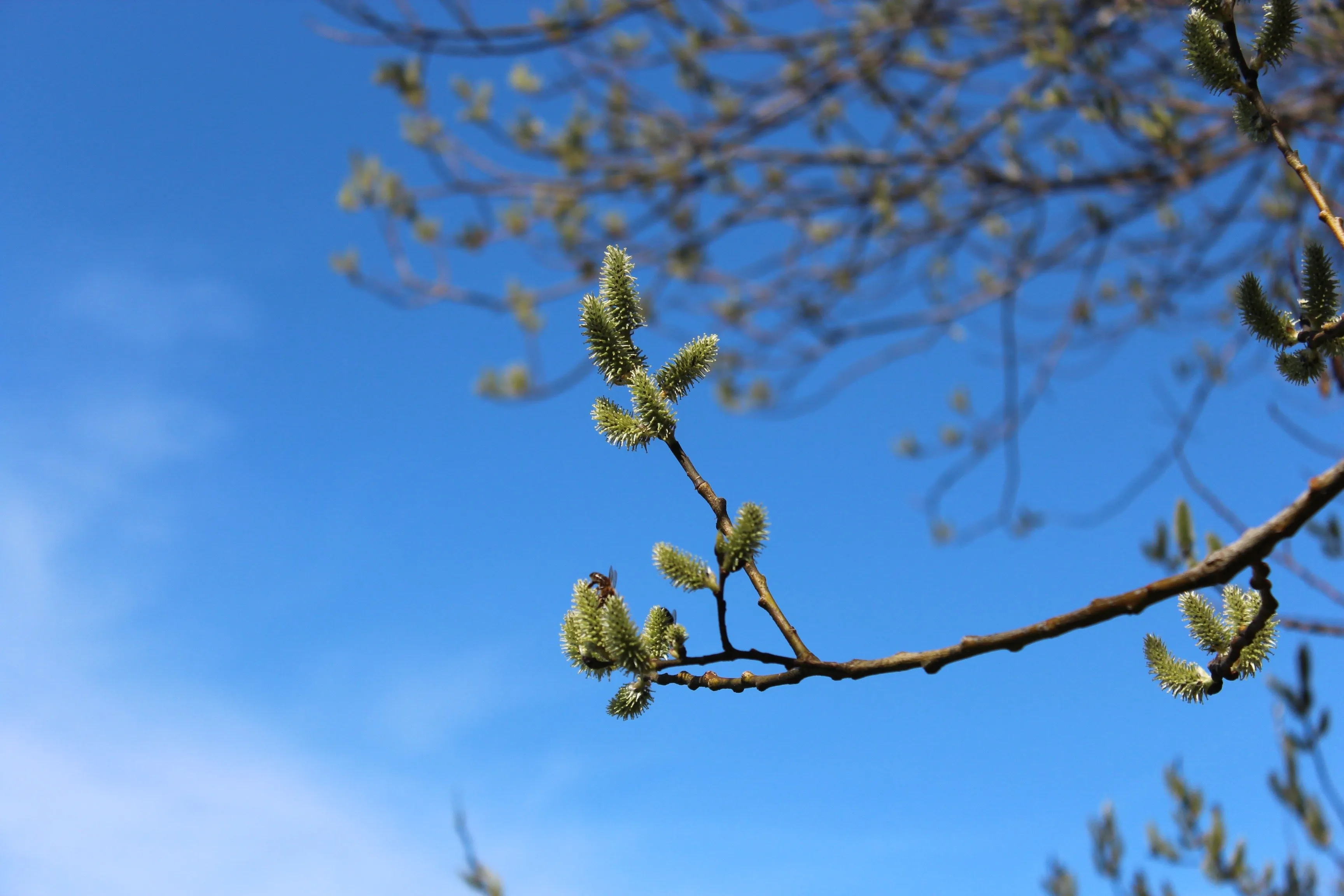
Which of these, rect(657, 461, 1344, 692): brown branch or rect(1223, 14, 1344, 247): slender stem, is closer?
rect(657, 461, 1344, 692): brown branch

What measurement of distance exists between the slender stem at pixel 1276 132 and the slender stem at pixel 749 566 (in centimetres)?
109

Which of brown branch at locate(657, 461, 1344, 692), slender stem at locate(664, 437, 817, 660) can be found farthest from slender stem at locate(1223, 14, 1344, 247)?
slender stem at locate(664, 437, 817, 660)

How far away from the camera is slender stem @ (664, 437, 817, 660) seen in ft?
5.00

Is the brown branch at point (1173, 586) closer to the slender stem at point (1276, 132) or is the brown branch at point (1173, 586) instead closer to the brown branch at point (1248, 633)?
the brown branch at point (1248, 633)

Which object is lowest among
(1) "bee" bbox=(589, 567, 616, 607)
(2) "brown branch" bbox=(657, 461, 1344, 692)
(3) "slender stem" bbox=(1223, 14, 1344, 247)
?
(2) "brown branch" bbox=(657, 461, 1344, 692)

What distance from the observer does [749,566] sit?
5.26ft

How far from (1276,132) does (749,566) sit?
1.15 metres

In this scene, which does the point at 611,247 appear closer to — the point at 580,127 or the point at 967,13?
the point at 580,127

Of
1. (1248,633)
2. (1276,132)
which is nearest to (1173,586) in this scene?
(1248,633)

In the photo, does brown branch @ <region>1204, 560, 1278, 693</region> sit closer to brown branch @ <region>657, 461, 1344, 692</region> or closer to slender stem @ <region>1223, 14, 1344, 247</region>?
brown branch @ <region>657, 461, 1344, 692</region>

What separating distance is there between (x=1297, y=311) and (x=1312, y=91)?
15.3ft

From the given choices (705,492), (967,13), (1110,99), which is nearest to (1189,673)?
(705,492)

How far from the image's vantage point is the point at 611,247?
1.86 m

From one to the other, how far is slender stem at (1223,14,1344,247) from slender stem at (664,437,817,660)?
3.56 ft
